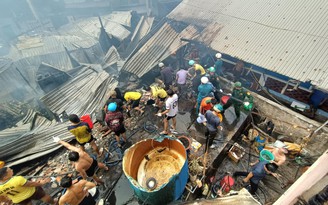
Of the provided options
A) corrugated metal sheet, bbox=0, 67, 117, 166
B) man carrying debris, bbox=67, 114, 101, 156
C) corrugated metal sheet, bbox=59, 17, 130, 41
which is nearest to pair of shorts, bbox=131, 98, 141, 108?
corrugated metal sheet, bbox=0, 67, 117, 166

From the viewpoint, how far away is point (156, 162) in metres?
6.00

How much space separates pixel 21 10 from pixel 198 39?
1196 inches

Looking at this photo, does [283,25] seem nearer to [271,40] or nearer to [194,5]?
[271,40]

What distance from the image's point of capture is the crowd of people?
454 centimetres

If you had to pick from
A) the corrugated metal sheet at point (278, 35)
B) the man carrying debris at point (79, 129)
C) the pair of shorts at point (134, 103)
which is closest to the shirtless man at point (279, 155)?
the corrugated metal sheet at point (278, 35)

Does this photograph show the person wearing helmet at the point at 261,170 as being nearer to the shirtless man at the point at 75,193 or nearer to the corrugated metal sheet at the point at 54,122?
the shirtless man at the point at 75,193

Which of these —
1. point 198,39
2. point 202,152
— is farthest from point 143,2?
point 202,152

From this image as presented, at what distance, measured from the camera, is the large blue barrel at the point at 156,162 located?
5.29 m

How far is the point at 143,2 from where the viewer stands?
24375 millimetres

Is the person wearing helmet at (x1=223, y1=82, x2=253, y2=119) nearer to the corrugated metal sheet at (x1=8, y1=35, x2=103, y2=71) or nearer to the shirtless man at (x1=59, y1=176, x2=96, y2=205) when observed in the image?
the shirtless man at (x1=59, y1=176, x2=96, y2=205)

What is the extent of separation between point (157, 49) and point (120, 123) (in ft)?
19.8

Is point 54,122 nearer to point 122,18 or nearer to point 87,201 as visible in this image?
point 87,201

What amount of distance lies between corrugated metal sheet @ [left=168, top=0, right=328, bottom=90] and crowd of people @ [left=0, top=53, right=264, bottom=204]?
196 cm

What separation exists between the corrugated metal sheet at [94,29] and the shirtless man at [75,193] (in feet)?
51.2
